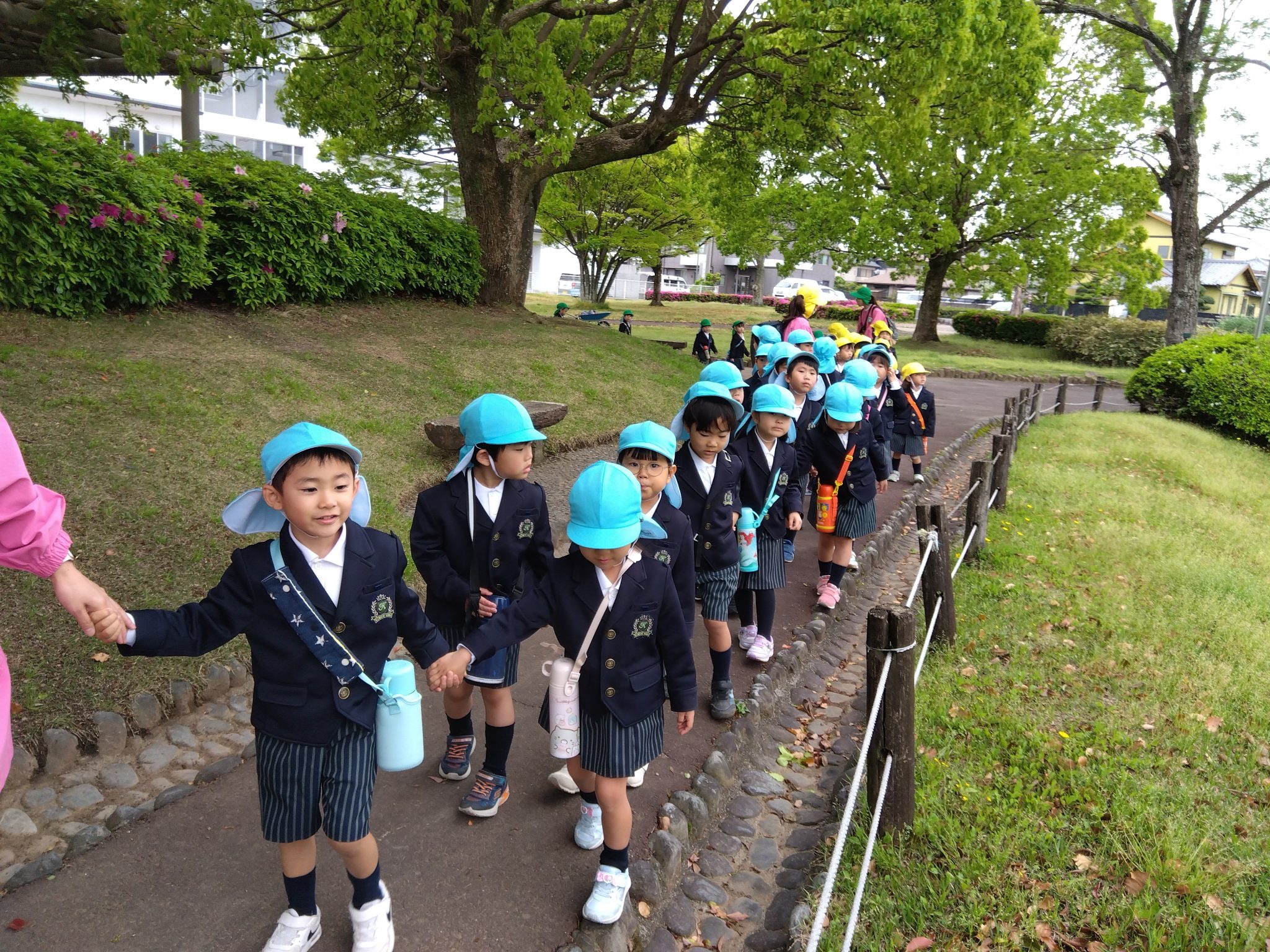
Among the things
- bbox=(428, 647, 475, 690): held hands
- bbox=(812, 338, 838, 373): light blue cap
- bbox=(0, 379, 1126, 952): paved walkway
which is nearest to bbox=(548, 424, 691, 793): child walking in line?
bbox=(0, 379, 1126, 952): paved walkway

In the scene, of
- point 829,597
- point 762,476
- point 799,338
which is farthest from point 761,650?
point 799,338

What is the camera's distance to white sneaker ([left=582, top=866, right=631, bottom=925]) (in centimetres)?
301

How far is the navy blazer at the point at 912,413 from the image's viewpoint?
938 cm

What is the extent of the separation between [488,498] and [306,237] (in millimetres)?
8024

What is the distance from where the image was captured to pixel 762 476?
16.9 ft

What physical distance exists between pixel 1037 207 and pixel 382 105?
70.1 ft

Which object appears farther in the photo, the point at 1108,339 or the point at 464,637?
the point at 1108,339

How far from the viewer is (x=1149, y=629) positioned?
580 centimetres

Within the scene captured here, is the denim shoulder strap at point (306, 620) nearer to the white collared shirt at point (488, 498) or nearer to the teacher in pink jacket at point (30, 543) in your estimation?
the teacher in pink jacket at point (30, 543)

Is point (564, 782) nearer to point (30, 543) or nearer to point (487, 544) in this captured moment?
point (487, 544)

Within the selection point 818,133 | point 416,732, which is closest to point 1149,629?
point 416,732

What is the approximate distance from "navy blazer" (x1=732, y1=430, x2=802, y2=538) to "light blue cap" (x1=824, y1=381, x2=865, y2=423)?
68 cm

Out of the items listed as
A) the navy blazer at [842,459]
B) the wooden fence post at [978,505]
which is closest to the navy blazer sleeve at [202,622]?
the navy blazer at [842,459]

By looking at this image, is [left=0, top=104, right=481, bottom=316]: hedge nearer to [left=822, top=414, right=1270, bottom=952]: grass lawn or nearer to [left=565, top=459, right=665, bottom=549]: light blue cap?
[left=565, top=459, right=665, bottom=549]: light blue cap
